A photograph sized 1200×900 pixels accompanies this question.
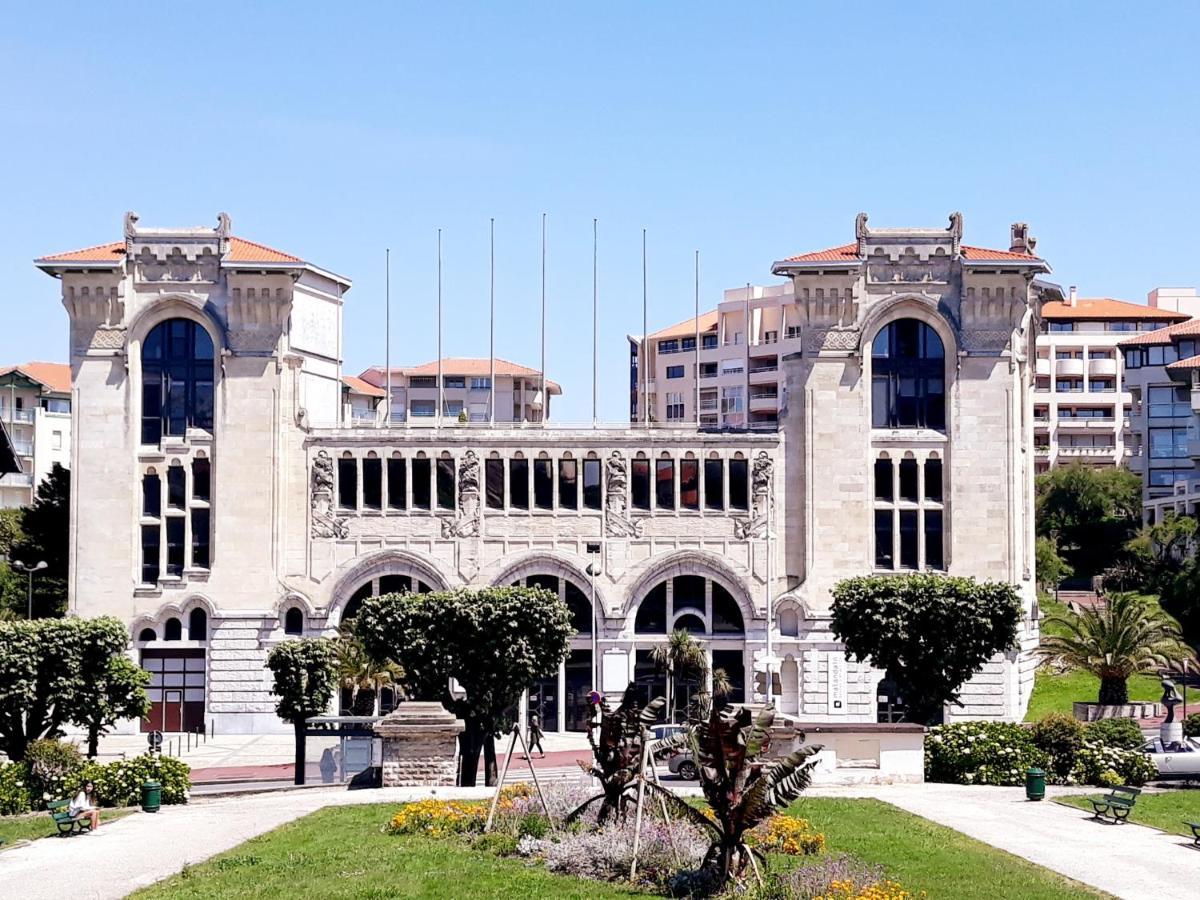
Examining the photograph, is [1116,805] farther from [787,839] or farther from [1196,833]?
[787,839]

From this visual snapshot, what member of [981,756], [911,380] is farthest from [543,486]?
[981,756]

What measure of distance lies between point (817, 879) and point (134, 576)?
57.9 metres

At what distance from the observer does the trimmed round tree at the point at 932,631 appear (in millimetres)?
69250

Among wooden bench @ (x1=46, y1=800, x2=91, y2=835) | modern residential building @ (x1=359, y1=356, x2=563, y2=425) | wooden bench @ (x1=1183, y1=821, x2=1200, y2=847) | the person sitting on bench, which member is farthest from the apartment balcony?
wooden bench @ (x1=46, y1=800, x2=91, y2=835)

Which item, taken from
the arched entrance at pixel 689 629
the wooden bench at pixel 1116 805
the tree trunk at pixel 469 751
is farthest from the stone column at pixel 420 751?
the arched entrance at pixel 689 629

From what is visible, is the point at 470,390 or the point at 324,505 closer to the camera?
the point at 324,505

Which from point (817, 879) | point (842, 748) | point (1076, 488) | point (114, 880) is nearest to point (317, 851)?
point (114, 880)

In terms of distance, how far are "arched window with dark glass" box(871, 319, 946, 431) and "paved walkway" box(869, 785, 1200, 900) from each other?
33631 millimetres

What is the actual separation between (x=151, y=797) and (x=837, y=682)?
131 feet

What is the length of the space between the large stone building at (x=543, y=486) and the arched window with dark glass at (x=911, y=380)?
0.10m

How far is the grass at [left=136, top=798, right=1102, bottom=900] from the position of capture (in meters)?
36.2

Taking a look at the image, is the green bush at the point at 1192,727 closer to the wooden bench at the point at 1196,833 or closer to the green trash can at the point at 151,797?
the wooden bench at the point at 1196,833

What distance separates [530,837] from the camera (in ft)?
135

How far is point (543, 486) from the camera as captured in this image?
88625 mm
